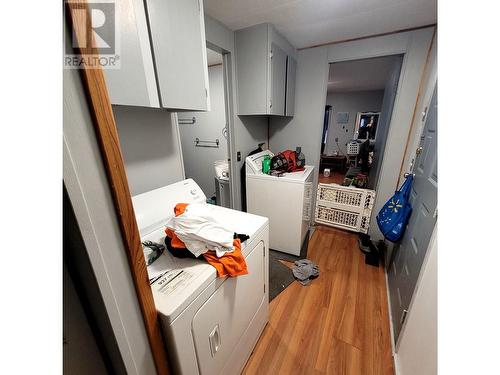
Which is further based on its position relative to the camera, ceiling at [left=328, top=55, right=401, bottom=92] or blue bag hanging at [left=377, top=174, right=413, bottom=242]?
ceiling at [left=328, top=55, right=401, bottom=92]

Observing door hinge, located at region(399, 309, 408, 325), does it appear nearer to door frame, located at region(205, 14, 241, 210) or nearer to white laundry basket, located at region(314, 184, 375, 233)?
white laundry basket, located at region(314, 184, 375, 233)

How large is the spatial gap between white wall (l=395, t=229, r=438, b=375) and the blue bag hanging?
65 centimetres

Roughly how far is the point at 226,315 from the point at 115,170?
868mm

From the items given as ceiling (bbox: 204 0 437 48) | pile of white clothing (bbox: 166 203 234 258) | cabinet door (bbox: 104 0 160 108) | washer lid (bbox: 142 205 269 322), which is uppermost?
ceiling (bbox: 204 0 437 48)

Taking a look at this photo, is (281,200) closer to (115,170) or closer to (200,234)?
(200,234)

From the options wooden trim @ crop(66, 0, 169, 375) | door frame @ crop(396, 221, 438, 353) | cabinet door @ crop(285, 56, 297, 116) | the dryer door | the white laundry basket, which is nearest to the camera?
wooden trim @ crop(66, 0, 169, 375)

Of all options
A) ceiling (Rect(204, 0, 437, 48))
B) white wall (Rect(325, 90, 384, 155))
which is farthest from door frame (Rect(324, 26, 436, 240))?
white wall (Rect(325, 90, 384, 155))

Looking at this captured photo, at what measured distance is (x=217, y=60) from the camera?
259cm

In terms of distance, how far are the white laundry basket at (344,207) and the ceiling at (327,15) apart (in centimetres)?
171

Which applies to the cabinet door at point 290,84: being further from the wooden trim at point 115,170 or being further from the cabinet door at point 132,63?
the wooden trim at point 115,170

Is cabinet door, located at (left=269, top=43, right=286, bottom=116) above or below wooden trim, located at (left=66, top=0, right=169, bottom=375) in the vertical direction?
above

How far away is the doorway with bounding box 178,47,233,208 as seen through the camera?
274 centimetres

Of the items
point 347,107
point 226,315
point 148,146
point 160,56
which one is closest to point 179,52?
point 160,56

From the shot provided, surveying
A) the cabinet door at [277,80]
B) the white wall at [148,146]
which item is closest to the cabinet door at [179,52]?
the white wall at [148,146]
